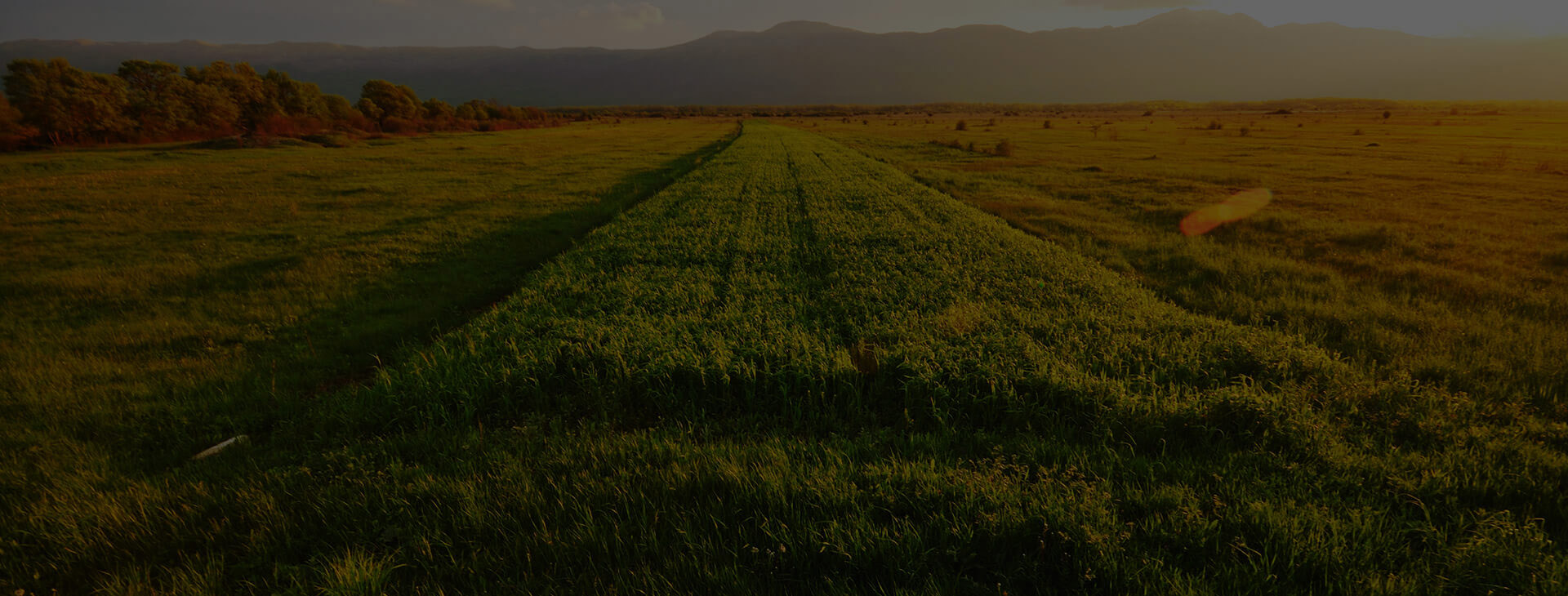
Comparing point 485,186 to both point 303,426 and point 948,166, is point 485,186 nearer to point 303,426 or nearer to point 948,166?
point 303,426

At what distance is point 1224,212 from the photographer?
15594mm

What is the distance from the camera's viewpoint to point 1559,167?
2514 cm

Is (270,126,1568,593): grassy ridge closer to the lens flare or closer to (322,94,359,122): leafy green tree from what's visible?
the lens flare

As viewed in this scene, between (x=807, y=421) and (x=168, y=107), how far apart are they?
77926mm

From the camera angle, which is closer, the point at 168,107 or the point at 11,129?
the point at 11,129

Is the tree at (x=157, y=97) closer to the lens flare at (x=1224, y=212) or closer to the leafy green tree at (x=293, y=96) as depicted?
the leafy green tree at (x=293, y=96)

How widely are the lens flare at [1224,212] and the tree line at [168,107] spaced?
229ft

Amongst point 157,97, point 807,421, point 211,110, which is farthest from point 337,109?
point 807,421

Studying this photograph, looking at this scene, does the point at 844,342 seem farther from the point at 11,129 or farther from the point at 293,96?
the point at 293,96

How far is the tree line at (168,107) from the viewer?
4162 cm

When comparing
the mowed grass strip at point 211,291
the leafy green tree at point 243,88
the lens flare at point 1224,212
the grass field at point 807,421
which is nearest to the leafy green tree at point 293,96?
the leafy green tree at point 243,88

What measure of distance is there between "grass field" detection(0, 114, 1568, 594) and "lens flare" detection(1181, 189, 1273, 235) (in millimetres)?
2642

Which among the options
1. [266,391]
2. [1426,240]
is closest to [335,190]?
[266,391]

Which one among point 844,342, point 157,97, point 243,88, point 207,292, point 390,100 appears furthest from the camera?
point 390,100
